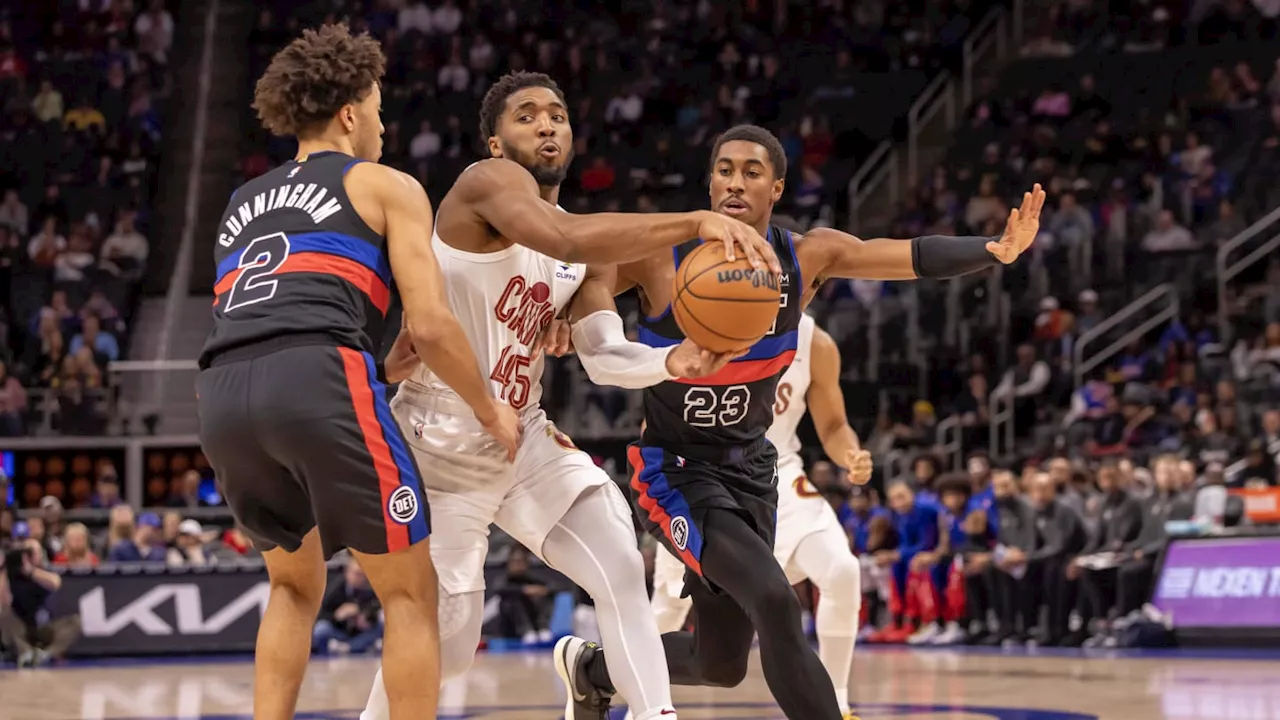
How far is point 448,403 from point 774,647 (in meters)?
1.31

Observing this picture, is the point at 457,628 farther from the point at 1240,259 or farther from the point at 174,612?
the point at 1240,259

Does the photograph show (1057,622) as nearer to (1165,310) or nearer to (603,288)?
(1165,310)

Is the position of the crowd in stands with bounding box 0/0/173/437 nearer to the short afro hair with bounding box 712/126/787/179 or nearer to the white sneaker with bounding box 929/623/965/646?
the white sneaker with bounding box 929/623/965/646

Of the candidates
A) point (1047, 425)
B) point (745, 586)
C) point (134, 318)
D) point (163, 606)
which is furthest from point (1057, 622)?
point (134, 318)

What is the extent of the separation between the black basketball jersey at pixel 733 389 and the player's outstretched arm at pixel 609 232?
3.61 feet

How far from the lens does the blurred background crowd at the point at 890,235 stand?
1473cm

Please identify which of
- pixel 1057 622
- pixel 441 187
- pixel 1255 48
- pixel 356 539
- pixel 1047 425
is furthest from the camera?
pixel 441 187

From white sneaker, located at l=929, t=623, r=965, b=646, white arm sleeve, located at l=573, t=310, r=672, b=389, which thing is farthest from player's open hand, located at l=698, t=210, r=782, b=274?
white sneaker, located at l=929, t=623, r=965, b=646

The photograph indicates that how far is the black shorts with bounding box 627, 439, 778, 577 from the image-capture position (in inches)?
226

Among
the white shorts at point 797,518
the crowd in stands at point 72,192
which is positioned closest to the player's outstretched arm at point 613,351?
the white shorts at point 797,518

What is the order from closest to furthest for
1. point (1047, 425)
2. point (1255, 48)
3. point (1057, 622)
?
point (1057, 622), point (1047, 425), point (1255, 48)

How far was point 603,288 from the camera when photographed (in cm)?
554

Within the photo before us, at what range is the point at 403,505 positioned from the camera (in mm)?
4453

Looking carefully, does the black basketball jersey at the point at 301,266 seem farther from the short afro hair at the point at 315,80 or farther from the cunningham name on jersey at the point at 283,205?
the short afro hair at the point at 315,80
